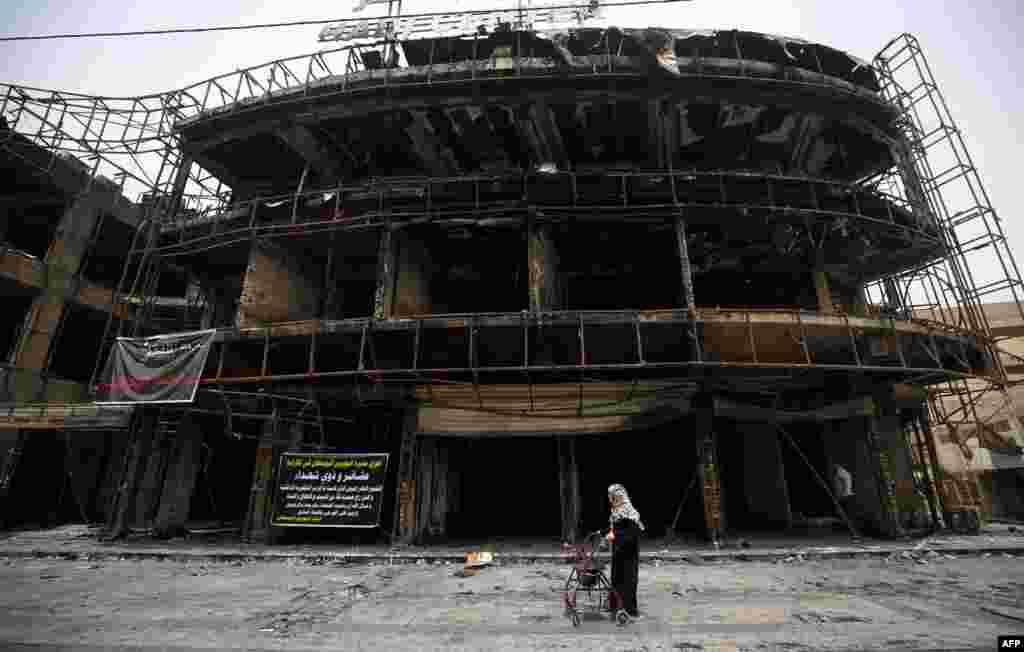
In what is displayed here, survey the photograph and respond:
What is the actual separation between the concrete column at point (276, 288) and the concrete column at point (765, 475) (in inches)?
565

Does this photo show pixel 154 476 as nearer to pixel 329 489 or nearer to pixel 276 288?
pixel 276 288

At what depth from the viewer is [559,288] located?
45.1 feet

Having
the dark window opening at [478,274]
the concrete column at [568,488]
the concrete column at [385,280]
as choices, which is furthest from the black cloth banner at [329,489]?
the dark window opening at [478,274]

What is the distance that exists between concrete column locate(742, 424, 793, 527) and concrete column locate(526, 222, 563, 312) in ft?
23.4

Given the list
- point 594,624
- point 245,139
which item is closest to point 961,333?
point 594,624

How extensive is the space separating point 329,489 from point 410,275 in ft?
20.2

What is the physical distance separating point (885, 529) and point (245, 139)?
21018 mm

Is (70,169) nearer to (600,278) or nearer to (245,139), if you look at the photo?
(245,139)

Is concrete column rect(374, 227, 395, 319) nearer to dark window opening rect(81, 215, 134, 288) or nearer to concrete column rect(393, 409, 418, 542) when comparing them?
concrete column rect(393, 409, 418, 542)

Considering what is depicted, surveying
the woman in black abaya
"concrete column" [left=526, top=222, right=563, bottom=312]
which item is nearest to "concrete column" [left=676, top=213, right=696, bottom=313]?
"concrete column" [left=526, top=222, right=563, bottom=312]

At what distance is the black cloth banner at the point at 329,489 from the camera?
9.55 meters

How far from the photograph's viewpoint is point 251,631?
16.6 ft

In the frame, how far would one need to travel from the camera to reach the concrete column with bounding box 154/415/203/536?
477 inches

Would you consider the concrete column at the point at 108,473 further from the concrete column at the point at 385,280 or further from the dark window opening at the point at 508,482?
the dark window opening at the point at 508,482
